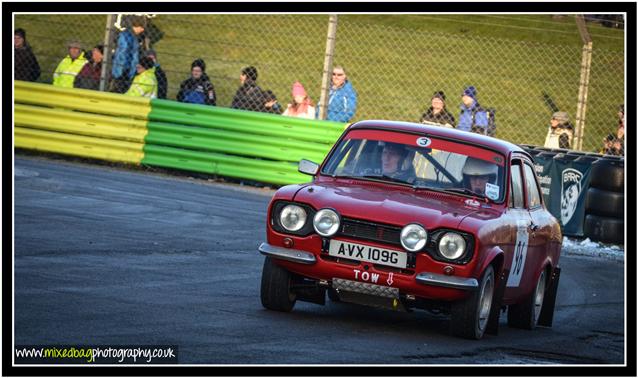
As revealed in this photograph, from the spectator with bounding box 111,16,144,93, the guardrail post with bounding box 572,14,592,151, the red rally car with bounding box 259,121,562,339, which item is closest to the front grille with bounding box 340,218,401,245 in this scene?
the red rally car with bounding box 259,121,562,339

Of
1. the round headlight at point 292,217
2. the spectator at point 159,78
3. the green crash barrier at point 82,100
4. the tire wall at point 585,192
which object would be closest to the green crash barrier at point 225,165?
the green crash barrier at point 82,100

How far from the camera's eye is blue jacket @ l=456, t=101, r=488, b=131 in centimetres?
1823

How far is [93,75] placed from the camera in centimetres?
2042

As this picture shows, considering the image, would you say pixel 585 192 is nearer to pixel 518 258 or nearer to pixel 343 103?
pixel 343 103

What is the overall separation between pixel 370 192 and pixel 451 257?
2.94 ft

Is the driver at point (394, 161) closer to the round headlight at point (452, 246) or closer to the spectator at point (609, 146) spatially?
the round headlight at point (452, 246)

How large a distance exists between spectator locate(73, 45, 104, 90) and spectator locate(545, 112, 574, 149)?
24.2 ft

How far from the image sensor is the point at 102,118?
19.8 metres

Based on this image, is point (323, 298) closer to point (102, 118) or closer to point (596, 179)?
point (596, 179)

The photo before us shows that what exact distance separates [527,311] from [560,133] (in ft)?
30.6

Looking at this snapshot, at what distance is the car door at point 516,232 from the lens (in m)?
8.88

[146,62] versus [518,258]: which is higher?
[146,62]

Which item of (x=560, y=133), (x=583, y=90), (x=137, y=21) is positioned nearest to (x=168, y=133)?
(x=137, y=21)

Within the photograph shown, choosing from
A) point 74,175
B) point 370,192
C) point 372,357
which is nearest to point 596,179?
point 74,175
